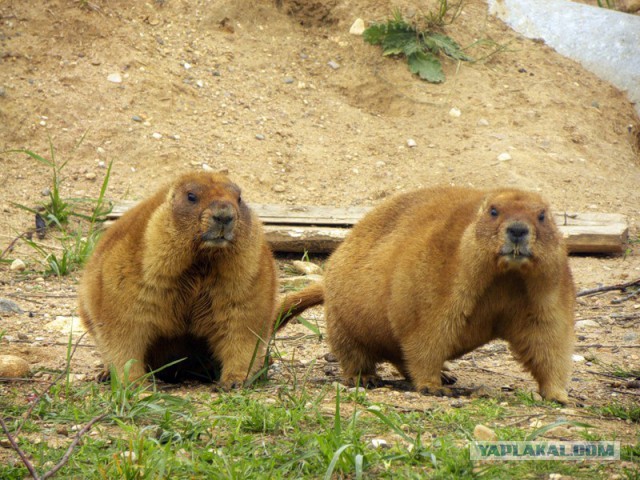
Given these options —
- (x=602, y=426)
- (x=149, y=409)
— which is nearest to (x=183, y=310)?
(x=149, y=409)

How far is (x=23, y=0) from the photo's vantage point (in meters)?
12.0

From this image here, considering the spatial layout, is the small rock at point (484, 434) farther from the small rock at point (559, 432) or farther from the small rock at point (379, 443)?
the small rock at point (379, 443)

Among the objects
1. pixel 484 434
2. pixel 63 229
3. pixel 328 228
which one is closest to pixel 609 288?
pixel 328 228

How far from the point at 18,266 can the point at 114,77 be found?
3725mm

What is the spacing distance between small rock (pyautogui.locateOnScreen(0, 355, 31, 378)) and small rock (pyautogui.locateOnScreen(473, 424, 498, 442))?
2898mm

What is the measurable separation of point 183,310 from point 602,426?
2.44m

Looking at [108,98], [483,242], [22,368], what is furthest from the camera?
[108,98]

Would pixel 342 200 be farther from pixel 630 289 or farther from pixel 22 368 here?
pixel 22 368

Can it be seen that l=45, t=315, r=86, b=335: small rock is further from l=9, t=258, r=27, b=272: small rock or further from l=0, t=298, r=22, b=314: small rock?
l=9, t=258, r=27, b=272: small rock

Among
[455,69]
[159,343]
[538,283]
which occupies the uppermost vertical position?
[455,69]

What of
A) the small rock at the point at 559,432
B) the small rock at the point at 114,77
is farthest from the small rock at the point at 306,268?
the small rock at the point at 559,432

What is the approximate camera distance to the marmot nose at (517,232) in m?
5.23

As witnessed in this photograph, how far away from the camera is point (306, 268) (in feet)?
29.9

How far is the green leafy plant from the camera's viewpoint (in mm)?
12914
